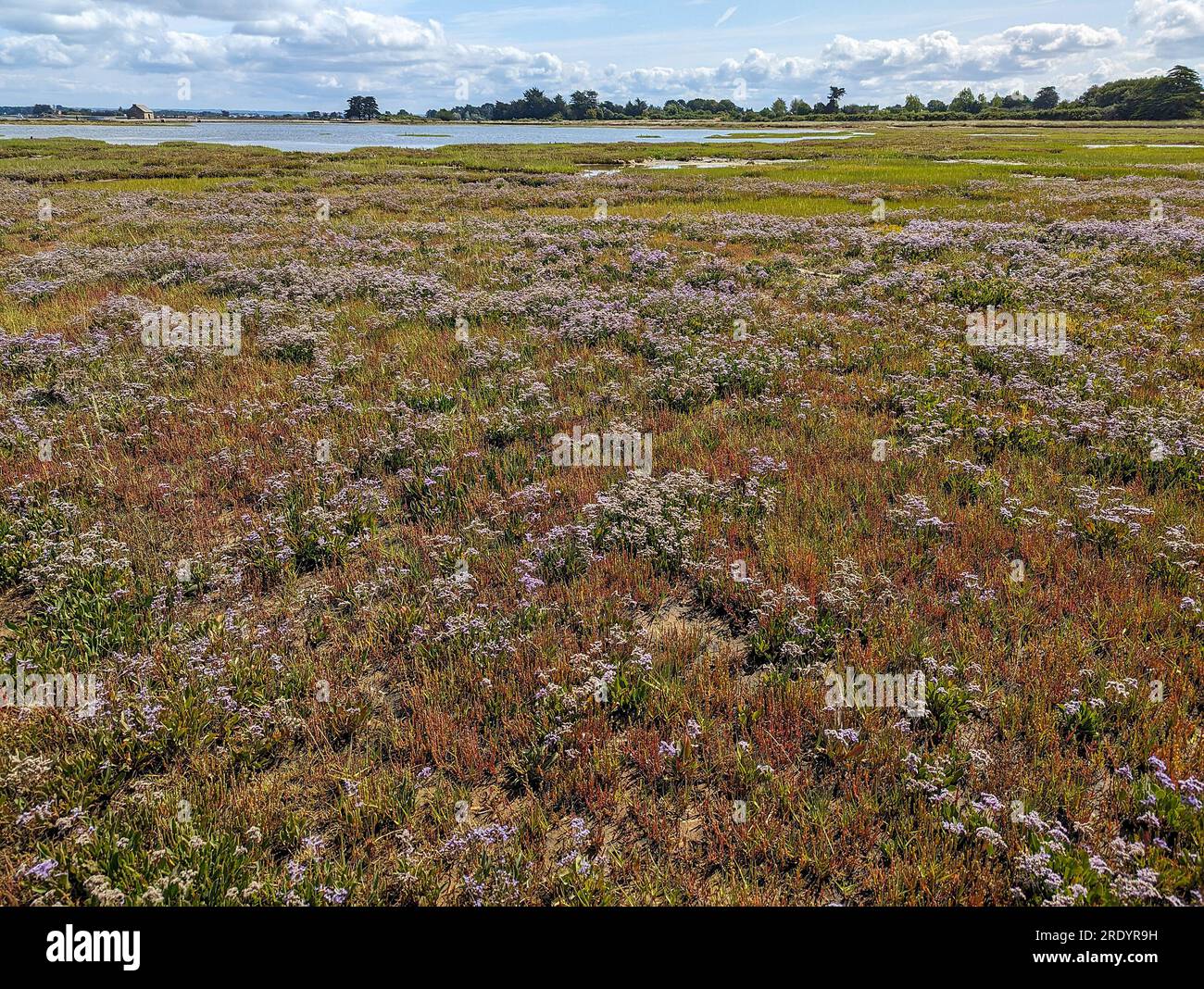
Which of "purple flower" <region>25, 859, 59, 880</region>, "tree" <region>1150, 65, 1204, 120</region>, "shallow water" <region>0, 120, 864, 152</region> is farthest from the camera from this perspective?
"tree" <region>1150, 65, 1204, 120</region>

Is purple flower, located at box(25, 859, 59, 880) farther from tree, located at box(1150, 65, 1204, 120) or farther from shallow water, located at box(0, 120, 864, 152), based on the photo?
tree, located at box(1150, 65, 1204, 120)

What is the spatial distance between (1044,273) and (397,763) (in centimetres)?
2147

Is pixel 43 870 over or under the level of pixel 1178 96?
under

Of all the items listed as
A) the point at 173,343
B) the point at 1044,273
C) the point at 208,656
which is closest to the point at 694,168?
the point at 1044,273

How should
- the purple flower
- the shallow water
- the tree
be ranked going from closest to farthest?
the purple flower → the shallow water → the tree

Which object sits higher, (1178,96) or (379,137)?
(1178,96)

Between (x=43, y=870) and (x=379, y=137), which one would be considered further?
(x=379, y=137)

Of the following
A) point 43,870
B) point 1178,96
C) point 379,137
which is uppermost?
point 1178,96

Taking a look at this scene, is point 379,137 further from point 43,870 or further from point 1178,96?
point 1178,96

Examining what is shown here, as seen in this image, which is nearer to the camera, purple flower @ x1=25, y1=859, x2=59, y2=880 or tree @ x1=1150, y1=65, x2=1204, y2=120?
purple flower @ x1=25, y1=859, x2=59, y2=880

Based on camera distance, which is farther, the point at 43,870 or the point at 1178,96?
the point at 1178,96

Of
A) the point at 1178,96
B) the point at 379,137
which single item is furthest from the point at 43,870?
the point at 1178,96

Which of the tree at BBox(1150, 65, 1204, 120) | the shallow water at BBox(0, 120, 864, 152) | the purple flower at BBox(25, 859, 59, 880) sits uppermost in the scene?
the tree at BBox(1150, 65, 1204, 120)

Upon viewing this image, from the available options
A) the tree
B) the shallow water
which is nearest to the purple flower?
the shallow water
